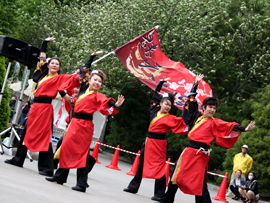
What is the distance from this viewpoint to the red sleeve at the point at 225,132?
22.6ft

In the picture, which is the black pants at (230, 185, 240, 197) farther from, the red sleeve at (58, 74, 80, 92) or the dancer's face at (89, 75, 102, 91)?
the dancer's face at (89, 75, 102, 91)

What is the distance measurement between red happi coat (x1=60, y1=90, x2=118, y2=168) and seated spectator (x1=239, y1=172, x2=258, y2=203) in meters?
6.76

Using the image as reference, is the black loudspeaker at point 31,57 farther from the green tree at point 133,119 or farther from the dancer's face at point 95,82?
the green tree at point 133,119

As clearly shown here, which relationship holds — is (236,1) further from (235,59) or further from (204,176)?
(204,176)

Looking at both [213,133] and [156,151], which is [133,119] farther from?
[213,133]

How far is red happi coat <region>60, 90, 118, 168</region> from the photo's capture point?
6.99m

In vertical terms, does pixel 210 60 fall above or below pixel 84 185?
above

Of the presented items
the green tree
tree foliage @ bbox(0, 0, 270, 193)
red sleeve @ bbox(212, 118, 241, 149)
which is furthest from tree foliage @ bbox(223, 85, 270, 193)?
red sleeve @ bbox(212, 118, 241, 149)

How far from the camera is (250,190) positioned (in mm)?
12508

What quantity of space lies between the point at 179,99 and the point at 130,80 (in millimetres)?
6142

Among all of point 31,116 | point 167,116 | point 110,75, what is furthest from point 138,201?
point 110,75

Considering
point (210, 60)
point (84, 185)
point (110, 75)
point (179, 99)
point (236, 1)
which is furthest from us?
point (236, 1)

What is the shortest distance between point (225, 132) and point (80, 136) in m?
2.20

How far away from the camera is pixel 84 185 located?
6.85m
